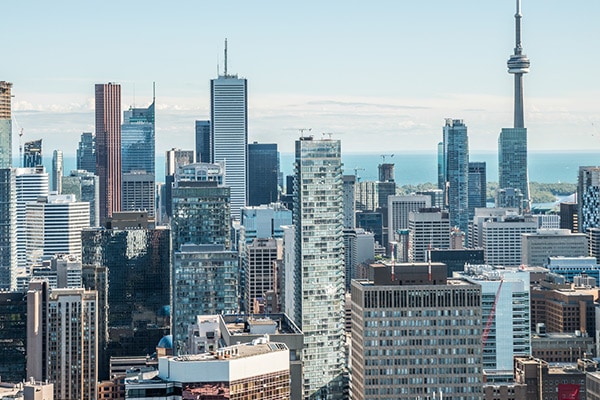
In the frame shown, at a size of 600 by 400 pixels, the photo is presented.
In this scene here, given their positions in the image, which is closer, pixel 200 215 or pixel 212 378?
pixel 212 378

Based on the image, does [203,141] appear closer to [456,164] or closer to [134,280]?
[456,164]

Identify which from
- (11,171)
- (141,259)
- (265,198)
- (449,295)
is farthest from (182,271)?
(265,198)

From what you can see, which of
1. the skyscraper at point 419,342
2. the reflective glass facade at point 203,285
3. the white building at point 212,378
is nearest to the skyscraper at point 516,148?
the reflective glass facade at point 203,285

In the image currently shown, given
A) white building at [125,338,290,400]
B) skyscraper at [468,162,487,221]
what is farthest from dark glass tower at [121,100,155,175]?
white building at [125,338,290,400]

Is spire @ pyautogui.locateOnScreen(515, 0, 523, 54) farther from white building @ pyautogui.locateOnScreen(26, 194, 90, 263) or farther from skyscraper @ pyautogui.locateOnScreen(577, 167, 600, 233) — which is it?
white building @ pyautogui.locateOnScreen(26, 194, 90, 263)

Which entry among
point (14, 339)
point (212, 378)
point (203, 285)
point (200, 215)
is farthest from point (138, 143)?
point (212, 378)

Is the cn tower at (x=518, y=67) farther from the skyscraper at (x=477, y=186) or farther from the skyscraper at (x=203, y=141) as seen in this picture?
the skyscraper at (x=203, y=141)
